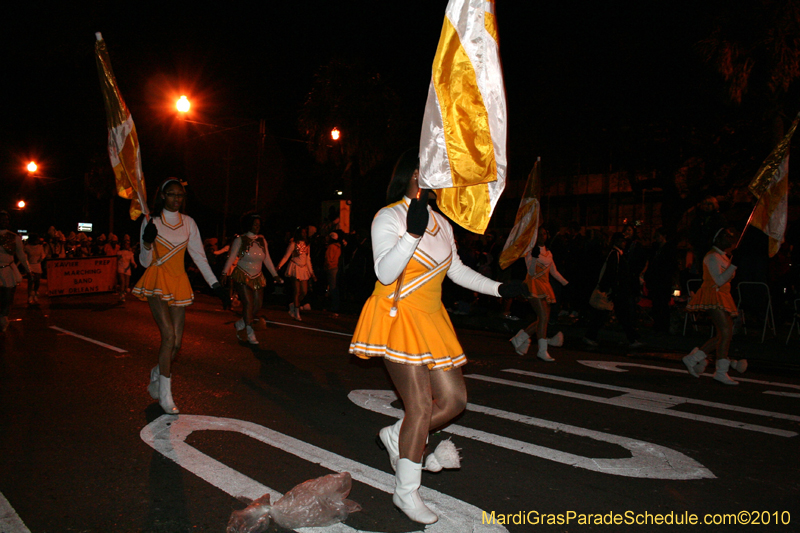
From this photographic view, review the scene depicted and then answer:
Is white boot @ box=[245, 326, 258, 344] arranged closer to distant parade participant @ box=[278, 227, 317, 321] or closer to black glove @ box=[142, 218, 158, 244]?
distant parade participant @ box=[278, 227, 317, 321]

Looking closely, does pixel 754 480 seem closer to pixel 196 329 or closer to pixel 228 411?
pixel 228 411

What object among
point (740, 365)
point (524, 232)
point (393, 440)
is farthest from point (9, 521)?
point (740, 365)

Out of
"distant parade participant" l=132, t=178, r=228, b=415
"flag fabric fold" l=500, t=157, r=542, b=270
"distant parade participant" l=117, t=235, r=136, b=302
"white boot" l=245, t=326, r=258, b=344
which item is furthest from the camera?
"distant parade participant" l=117, t=235, r=136, b=302

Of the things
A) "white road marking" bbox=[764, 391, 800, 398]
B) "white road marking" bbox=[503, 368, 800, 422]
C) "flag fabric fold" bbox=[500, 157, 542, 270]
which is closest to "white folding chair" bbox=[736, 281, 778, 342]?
"white road marking" bbox=[764, 391, 800, 398]

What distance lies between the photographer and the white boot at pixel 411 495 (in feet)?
10.7

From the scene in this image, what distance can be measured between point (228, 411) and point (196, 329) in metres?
5.63

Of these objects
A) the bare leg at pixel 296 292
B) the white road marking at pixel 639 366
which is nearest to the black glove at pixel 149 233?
Result: the white road marking at pixel 639 366

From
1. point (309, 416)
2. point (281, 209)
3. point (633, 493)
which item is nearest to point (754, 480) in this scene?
point (633, 493)

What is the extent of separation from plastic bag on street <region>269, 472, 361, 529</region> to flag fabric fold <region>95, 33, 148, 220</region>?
3338 mm

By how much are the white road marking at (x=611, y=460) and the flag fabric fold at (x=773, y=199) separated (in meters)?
4.35

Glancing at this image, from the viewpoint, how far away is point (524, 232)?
19.6ft

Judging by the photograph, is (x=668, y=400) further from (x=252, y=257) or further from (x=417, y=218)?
(x=252, y=257)

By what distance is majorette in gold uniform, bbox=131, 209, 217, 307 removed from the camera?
5652 mm

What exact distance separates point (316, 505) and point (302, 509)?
8cm
